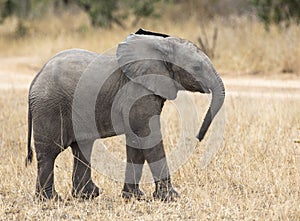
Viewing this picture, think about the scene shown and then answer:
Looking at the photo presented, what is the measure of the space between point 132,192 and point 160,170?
0.29 meters

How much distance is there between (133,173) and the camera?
535cm

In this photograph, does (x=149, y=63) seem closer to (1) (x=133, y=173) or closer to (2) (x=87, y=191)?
(1) (x=133, y=173)

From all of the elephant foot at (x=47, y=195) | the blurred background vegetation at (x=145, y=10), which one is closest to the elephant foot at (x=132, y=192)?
the elephant foot at (x=47, y=195)

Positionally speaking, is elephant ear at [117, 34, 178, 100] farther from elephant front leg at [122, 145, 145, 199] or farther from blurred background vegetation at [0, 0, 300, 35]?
blurred background vegetation at [0, 0, 300, 35]

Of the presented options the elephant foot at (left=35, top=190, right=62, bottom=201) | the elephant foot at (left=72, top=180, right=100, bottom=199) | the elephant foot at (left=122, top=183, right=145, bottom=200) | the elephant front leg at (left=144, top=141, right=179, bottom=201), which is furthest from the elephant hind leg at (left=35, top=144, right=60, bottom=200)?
the elephant front leg at (left=144, top=141, right=179, bottom=201)

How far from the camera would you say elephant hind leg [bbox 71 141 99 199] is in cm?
542

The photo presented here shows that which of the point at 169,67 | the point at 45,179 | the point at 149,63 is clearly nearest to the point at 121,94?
the point at 149,63

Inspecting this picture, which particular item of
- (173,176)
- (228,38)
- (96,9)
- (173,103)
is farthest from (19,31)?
(173,176)

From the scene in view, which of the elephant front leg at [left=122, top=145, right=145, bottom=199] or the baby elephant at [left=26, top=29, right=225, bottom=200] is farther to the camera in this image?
the elephant front leg at [left=122, top=145, right=145, bottom=199]

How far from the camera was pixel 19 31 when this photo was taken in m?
19.7

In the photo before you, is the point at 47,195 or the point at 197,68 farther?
the point at 47,195

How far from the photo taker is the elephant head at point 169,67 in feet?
16.7

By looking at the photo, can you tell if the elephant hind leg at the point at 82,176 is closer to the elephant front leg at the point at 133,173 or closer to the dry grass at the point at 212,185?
the dry grass at the point at 212,185

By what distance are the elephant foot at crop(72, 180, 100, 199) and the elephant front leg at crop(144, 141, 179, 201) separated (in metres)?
0.52
